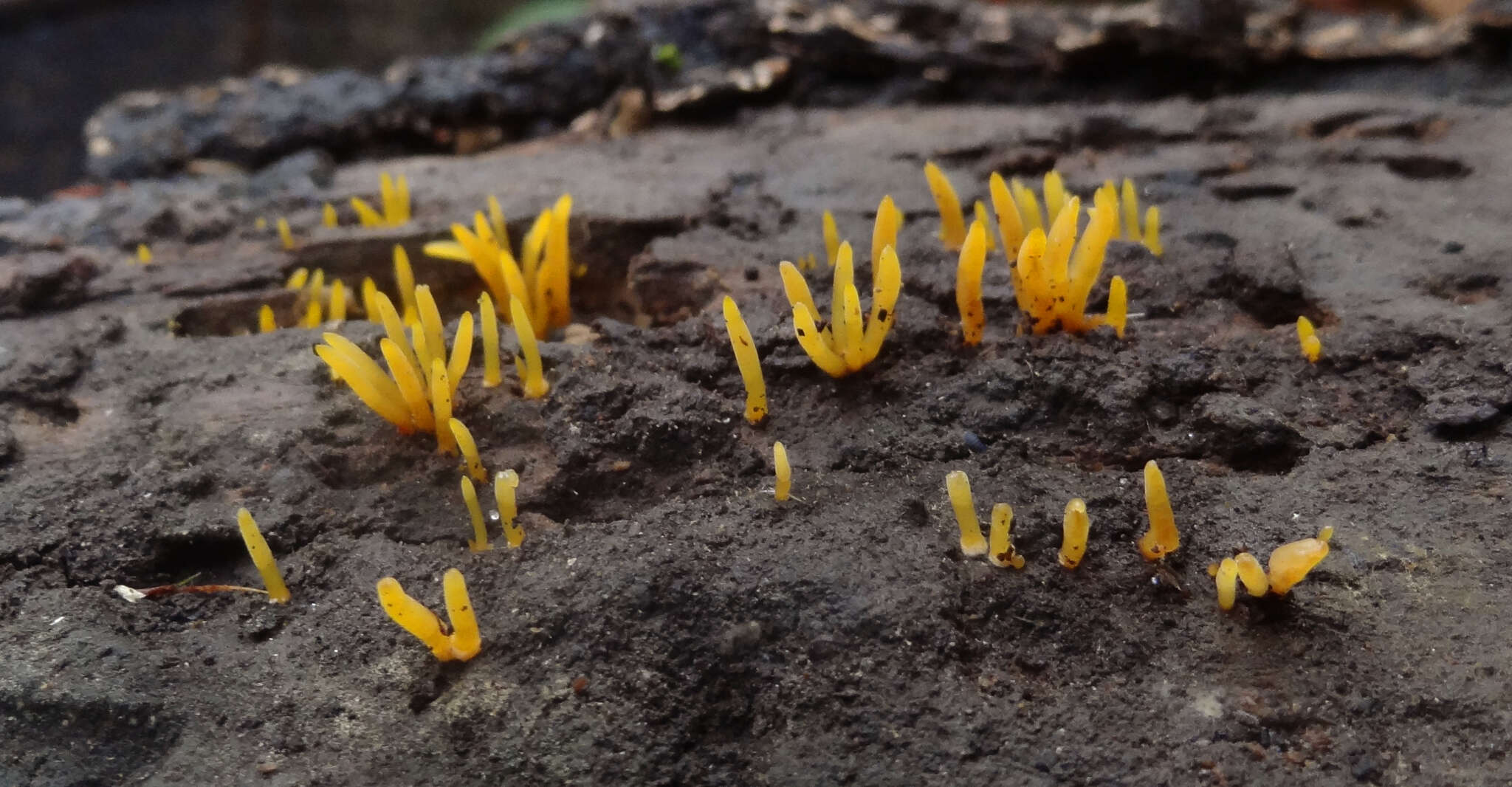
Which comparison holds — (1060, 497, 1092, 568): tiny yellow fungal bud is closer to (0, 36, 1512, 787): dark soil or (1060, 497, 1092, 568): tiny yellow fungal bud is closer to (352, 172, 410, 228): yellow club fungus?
(0, 36, 1512, 787): dark soil

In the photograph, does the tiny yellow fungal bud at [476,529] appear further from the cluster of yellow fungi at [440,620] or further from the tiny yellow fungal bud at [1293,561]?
the tiny yellow fungal bud at [1293,561]

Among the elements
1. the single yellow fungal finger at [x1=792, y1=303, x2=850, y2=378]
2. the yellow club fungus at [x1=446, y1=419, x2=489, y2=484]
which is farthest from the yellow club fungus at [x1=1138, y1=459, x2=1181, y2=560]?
the yellow club fungus at [x1=446, y1=419, x2=489, y2=484]

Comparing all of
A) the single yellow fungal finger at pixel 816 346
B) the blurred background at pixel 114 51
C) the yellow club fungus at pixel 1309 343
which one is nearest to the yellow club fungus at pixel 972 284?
the single yellow fungal finger at pixel 816 346

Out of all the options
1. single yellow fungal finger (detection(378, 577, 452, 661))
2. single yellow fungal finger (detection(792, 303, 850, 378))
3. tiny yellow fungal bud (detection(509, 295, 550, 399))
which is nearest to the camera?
single yellow fungal finger (detection(378, 577, 452, 661))

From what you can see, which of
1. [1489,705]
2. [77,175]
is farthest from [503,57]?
[77,175]

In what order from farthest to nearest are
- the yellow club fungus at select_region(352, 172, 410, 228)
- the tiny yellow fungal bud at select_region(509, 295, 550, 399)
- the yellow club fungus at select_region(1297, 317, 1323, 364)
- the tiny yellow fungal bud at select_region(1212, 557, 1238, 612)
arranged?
the yellow club fungus at select_region(352, 172, 410, 228), the yellow club fungus at select_region(1297, 317, 1323, 364), the tiny yellow fungal bud at select_region(509, 295, 550, 399), the tiny yellow fungal bud at select_region(1212, 557, 1238, 612)

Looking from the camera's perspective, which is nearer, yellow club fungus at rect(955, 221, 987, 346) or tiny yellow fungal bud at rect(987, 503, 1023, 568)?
tiny yellow fungal bud at rect(987, 503, 1023, 568)

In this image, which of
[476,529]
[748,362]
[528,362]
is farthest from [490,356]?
[748,362]

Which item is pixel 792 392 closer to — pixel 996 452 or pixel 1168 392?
pixel 996 452
